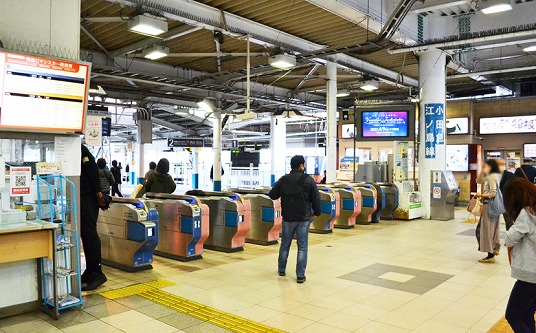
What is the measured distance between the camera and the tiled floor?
4.49 meters

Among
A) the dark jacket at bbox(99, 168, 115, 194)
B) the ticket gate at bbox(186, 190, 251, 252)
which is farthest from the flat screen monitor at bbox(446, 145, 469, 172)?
the dark jacket at bbox(99, 168, 115, 194)

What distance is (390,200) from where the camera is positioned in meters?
12.6

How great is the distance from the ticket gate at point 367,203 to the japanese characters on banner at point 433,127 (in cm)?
215

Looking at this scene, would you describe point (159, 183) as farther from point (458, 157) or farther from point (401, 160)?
point (458, 157)

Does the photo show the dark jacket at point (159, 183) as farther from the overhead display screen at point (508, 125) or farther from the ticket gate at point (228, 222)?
the overhead display screen at point (508, 125)

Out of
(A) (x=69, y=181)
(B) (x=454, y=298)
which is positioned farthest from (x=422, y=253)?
(A) (x=69, y=181)

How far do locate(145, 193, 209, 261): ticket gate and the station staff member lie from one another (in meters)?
1.82

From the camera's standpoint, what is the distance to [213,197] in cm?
882

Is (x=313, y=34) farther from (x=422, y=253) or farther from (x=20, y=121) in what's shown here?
(x=20, y=121)

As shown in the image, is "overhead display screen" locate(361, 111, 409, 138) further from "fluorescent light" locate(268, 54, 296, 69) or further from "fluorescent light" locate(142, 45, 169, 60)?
"fluorescent light" locate(142, 45, 169, 60)

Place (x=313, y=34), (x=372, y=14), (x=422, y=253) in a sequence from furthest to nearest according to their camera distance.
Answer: (x=313, y=34)
(x=372, y=14)
(x=422, y=253)

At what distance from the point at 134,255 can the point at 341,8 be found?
6115 mm

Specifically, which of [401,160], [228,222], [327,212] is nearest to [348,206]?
[327,212]

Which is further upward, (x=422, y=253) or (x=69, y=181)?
(x=69, y=181)
